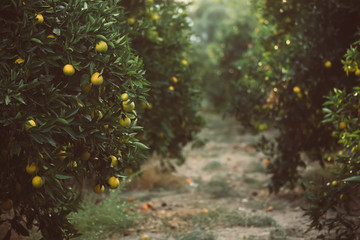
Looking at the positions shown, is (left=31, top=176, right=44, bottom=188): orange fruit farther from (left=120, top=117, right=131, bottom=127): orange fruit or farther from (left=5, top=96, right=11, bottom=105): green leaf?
(left=120, top=117, right=131, bottom=127): orange fruit

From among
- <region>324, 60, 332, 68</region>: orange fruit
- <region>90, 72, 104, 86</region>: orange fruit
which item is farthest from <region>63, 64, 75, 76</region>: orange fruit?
<region>324, 60, 332, 68</region>: orange fruit

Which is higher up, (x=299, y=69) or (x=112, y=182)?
(x=299, y=69)

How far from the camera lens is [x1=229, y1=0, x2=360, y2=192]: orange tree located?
16.3ft

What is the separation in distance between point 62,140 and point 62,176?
0.92ft

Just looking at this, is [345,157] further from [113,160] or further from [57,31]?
[57,31]

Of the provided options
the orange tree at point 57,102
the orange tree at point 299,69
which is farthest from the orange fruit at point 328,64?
the orange tree at point 57,102

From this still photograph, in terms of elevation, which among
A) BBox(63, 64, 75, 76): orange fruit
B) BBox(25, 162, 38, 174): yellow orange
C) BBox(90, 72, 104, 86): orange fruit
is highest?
BBox(63, 64, 75, 76): orange fruit

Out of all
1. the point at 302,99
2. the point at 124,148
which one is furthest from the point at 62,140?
the point at 302,99

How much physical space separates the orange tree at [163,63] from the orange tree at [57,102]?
69.5 inches

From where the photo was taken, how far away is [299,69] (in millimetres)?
5211

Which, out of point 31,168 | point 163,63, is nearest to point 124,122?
point 31,168

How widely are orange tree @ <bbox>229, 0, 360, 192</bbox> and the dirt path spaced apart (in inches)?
21.7

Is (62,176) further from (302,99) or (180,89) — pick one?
(302,99)

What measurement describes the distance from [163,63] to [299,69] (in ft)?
6.27
